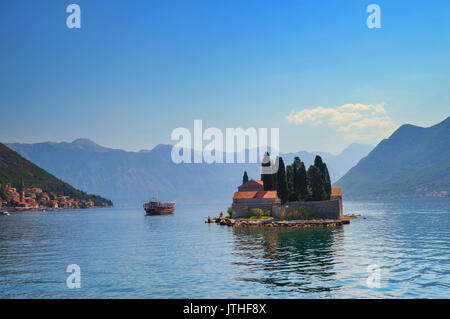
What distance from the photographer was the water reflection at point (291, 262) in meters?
29.8

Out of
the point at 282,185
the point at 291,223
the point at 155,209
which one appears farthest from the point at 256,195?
the point at 155,209

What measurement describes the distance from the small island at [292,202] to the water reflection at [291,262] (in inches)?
997

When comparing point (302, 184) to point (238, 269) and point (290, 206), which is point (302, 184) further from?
point (238, 269)

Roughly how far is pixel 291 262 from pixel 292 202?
175 ft

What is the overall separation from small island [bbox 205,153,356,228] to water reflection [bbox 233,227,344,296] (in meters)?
25.3

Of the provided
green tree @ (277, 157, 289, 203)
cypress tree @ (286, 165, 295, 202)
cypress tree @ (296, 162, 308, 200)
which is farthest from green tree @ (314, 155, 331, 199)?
green tree @ (277, 157, 289, 203)

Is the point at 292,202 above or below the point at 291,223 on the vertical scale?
above

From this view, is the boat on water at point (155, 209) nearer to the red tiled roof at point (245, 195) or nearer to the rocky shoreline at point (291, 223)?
the red tiled roof at point (245, 195)

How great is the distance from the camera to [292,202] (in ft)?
304

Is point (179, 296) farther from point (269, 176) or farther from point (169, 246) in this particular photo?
point (269, 176)

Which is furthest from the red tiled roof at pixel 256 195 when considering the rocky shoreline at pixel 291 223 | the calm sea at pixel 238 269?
the calm sea at pixel 238 269

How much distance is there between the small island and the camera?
89.6 metres

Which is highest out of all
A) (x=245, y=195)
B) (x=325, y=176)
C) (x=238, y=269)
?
(x=325, y=176)
